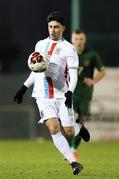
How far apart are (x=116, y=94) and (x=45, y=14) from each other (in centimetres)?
311

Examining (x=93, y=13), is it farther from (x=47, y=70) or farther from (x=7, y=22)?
(x=47, y=70)

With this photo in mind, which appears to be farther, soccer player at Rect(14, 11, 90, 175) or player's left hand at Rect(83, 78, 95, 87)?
player's left hand at Rect(83, 78, 95, 87)

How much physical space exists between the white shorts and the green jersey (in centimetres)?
407

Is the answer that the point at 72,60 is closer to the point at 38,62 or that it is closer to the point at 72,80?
the point at 72,80

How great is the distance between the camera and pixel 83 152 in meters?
18.8

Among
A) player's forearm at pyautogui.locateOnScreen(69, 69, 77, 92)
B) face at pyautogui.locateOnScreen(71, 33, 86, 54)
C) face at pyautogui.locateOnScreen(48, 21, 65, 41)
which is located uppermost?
face at pyautogui.locateOnScreen(48, 21, 65, 41)

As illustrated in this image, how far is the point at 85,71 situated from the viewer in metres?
16.9

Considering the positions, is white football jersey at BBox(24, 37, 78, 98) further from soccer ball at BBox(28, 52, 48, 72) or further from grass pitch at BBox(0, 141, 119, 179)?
grass pitch at BBox(0, 141, 119, 179)

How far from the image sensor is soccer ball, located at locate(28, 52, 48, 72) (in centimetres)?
1245

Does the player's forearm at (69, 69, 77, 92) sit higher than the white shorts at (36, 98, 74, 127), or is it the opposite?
the player's forearm at (69, 69, 77, 92)

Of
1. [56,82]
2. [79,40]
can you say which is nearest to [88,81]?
[79,40]

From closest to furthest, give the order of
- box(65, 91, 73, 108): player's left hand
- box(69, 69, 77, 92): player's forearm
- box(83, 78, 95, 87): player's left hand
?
box(65, 91, 73, 108): player's left hand, box(69, 69, 77, 92): player's forearm, box(83, 78, 95, 87): player's left hand

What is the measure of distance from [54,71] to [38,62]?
1.12ft

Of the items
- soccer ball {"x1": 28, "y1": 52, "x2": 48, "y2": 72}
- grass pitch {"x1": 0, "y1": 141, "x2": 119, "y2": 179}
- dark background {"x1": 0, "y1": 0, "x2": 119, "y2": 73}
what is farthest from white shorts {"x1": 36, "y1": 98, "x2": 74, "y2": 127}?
dark background {"x1": 0, "y1": 0, "x2": 119, "y2": 73}
